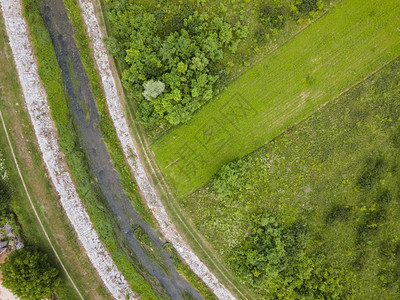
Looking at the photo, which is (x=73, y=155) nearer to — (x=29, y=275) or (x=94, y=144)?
(x=94, y=144)

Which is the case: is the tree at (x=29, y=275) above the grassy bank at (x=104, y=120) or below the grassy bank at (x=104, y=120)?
below

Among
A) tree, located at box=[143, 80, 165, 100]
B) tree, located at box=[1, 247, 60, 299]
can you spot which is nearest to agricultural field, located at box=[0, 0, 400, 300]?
tree, located at box=[143, 80, 165, 100]

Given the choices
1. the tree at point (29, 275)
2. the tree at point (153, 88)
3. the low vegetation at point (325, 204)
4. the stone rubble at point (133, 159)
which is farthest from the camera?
the stone rubble at point (133, 159)

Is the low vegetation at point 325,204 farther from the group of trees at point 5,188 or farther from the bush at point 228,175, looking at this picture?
the group of trees at point 5,188

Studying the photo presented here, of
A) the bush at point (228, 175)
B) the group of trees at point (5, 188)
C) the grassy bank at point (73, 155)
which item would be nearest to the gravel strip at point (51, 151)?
the grassy bank at point (73, 155)

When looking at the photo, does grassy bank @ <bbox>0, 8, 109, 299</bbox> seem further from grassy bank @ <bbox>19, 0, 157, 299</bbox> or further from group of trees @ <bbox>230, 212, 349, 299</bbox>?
group of trees @ <bbox>230, 212, 349, 299</bbox>

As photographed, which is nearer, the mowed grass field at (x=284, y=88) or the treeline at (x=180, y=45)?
the treeline at (x=180, y=45)

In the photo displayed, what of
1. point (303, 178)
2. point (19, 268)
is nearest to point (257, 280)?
point (303, 178)

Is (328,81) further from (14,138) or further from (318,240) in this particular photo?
(14,138)

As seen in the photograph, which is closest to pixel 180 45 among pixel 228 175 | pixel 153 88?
pixel 153 88
